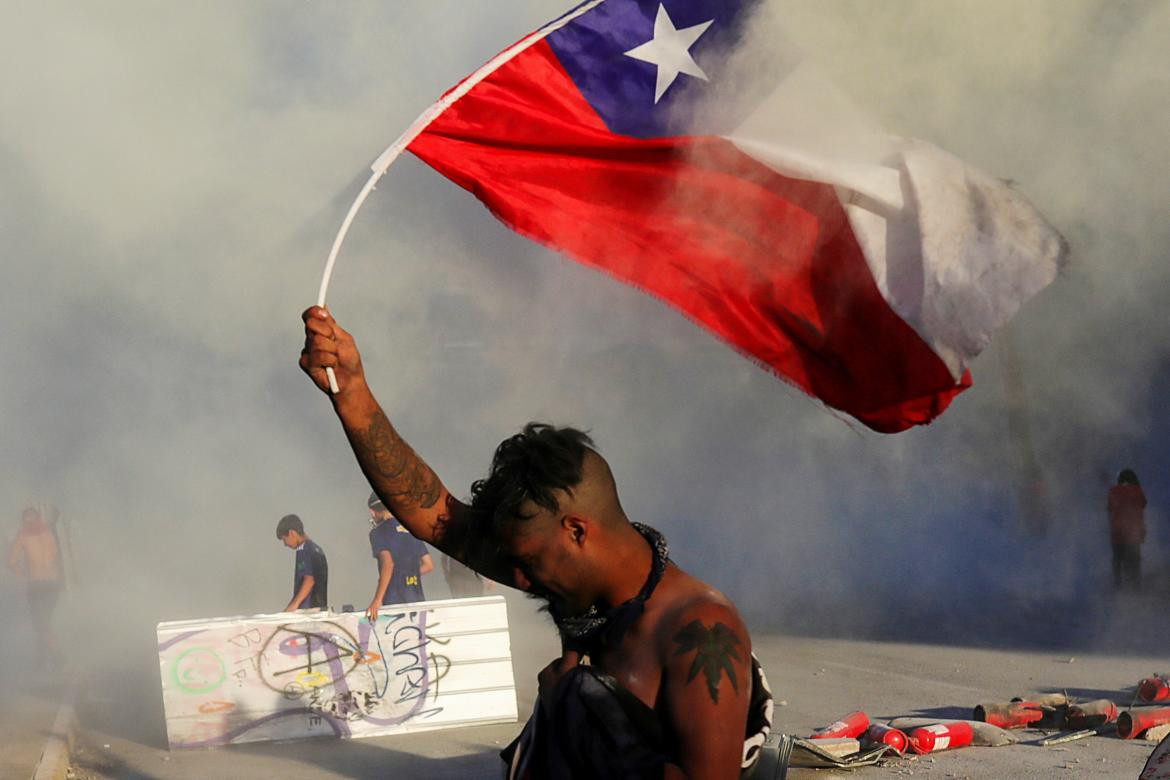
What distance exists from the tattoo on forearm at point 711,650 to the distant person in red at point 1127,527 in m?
10.3

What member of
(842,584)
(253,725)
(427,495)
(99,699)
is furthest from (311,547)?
(842,584)

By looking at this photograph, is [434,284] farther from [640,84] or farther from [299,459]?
[640,84]

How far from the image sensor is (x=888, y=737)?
576 centimetres

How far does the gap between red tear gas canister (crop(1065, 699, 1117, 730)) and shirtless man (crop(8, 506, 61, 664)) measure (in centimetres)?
772

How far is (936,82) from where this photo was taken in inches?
431

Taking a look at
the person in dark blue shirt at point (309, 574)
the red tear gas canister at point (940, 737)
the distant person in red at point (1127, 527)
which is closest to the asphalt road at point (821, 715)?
the red tear gas canister at point (940, 737)

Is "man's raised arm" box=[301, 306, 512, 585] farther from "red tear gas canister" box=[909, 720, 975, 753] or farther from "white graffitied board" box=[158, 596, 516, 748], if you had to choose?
"white graffitied board" box=[158, 596, 516, 748]

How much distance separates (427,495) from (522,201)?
910 millimetres

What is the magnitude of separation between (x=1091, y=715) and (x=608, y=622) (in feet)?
16.1

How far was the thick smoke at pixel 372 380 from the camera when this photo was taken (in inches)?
527

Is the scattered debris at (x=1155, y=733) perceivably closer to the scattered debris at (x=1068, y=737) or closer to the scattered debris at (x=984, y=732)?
the scattered debris at (x=1068, y=737)

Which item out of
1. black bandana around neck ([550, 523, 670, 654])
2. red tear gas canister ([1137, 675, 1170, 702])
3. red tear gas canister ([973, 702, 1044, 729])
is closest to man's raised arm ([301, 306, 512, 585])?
black bandana around neck ([550, 523, 670, 654])

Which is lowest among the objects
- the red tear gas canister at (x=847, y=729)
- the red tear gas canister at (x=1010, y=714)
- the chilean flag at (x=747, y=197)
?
the red tear gas canister at (x=1010, y=714)

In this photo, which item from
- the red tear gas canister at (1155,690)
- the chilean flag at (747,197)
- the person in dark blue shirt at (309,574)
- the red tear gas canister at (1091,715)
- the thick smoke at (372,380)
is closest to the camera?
the chilean flag at (747,197)
